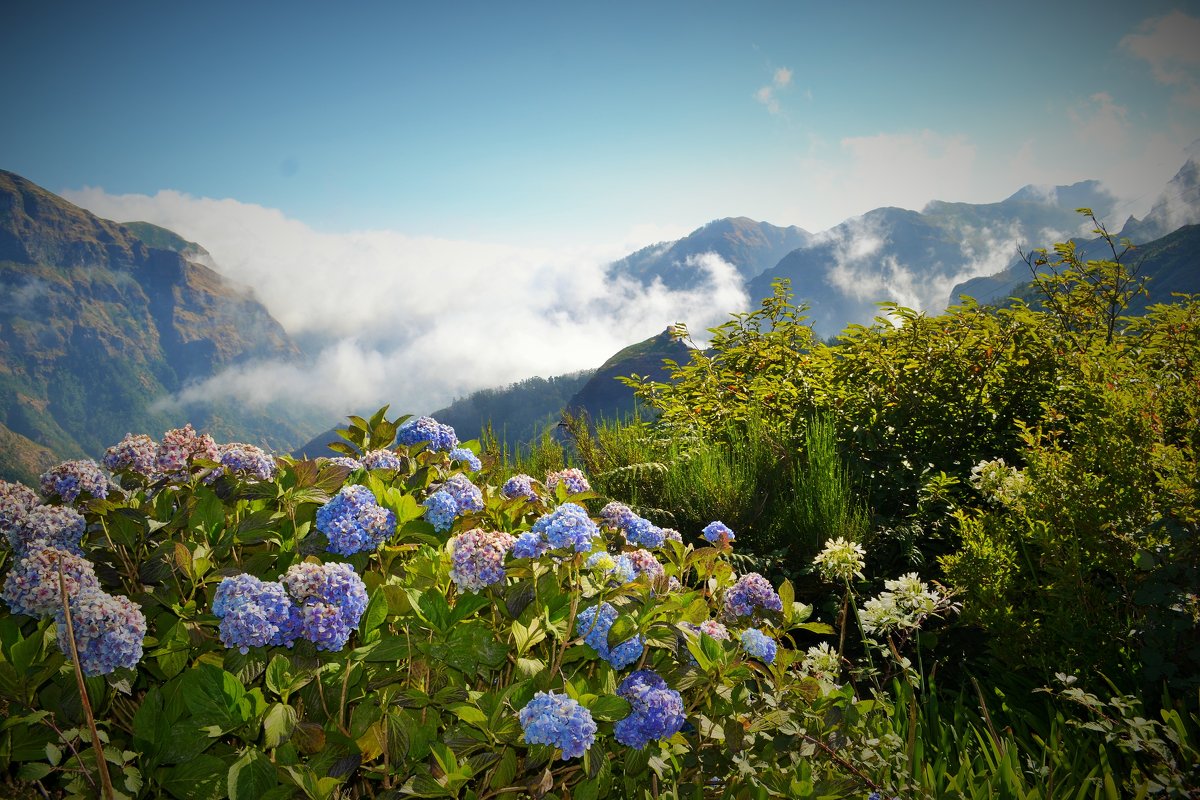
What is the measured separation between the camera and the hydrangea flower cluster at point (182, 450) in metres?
2.63

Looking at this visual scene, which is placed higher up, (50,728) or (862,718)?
(50,728)

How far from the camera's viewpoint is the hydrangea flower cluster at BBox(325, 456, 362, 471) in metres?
2.68

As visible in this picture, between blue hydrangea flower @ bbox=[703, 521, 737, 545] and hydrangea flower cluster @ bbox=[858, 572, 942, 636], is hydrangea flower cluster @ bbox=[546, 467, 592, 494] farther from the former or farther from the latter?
hydrangea flower cluster @ bbox=[858, 572, 942, 636]

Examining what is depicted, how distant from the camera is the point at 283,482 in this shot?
7.93 feet

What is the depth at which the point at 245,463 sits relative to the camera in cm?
264

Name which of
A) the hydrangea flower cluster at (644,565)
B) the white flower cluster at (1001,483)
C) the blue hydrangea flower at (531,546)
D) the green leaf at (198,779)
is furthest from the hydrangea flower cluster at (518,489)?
the white flower cluster at (1001,483)

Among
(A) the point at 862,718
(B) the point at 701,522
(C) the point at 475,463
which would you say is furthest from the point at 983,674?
(C) the point at 475,463

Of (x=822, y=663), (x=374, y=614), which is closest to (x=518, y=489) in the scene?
(x=374, y=614)

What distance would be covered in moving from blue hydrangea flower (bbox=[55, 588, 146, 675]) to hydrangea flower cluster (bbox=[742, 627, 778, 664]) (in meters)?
1.76

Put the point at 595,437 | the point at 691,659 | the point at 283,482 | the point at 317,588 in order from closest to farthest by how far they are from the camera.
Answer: the point at 317,588 < the point at 691,659 < the point at 283,482 < the point at 595,437

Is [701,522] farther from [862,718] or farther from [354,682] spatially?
[354,682]

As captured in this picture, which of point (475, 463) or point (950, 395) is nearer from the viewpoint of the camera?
point (475, 463)

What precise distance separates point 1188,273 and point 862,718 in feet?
626

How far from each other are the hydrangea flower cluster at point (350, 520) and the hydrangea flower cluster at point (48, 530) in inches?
32.2
